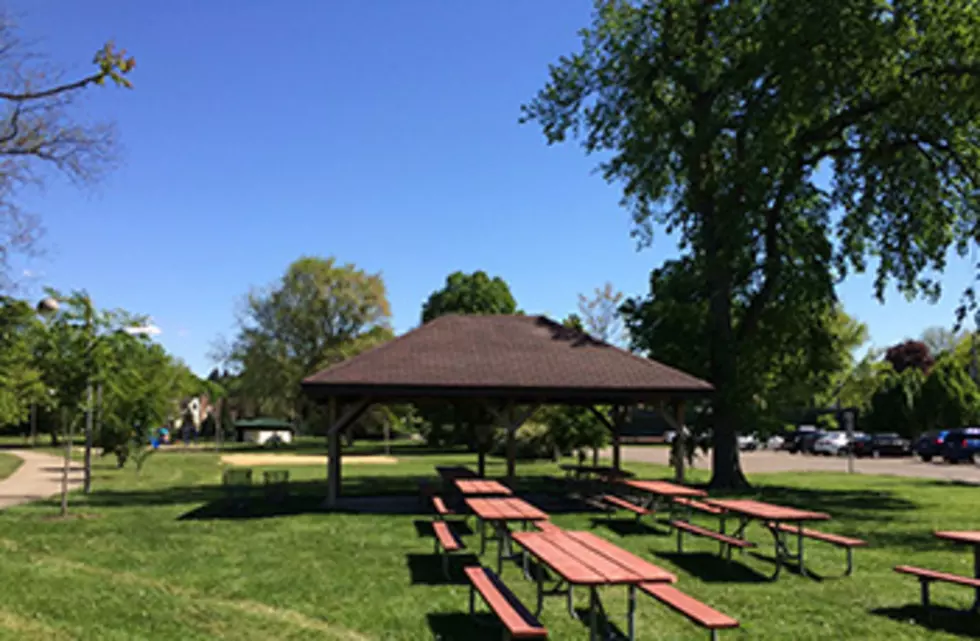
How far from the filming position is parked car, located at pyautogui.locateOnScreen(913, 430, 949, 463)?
4162 centimetres

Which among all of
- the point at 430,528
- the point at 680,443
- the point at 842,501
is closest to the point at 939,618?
the point at 430,528

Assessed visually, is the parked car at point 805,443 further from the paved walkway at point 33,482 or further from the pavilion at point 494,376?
the paved walkway at point 33,482

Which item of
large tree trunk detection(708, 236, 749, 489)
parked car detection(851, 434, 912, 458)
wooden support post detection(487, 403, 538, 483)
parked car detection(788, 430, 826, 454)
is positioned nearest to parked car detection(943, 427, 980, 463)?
parked car detection(851, 434, 912, 458)

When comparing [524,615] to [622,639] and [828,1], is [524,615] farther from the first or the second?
[828,1]

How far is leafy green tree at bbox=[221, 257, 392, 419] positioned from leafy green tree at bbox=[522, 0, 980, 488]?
116ft

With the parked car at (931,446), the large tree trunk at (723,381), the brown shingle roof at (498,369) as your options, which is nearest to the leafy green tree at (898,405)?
the parked car at (931,446)

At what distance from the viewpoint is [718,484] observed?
Result: 24.0m

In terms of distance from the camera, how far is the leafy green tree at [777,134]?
854 inches

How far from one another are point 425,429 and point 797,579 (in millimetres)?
40578

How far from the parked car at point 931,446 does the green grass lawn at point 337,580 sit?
89.0ft

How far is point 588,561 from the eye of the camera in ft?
22.3

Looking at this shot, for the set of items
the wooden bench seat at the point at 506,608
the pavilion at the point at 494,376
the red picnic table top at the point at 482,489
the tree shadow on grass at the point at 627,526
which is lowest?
the tree shadow on grass at the point at 627,526

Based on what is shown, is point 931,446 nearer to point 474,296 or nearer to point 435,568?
point 474,296

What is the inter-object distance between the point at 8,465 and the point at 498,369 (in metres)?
23.0
